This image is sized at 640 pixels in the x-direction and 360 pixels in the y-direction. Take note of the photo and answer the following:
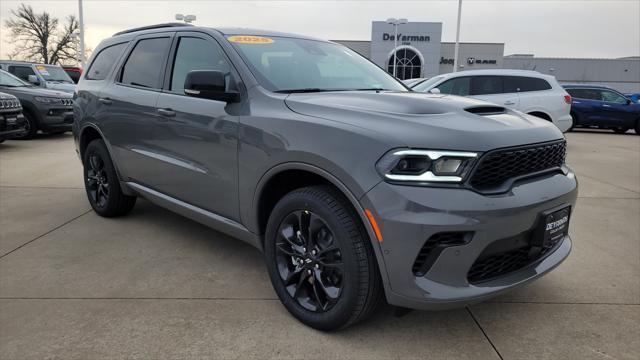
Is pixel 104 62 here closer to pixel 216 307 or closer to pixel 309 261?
pixel 216 307

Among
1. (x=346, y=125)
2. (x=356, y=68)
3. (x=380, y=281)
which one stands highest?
(x=356, y=68)

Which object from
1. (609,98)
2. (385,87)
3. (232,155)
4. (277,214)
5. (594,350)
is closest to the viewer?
(594,350)

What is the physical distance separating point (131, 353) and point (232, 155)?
128 cm

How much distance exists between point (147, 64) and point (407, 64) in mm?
46979

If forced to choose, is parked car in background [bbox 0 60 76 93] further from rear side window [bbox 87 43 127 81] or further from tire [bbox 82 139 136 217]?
tire [bbox 82 139 136 217]

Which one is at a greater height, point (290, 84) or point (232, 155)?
point (290, 84)

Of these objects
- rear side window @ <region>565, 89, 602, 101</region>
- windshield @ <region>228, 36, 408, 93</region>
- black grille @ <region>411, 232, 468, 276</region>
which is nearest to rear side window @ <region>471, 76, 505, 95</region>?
windshield @ <region>228, 36, 408, 93</region>

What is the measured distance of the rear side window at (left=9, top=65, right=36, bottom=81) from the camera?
1378cm

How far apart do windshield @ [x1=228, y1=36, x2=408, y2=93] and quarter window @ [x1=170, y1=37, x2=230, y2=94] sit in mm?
162

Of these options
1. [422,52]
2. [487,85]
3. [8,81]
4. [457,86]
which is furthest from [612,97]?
[422,52]

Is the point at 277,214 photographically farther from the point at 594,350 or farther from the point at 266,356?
the point at 594,350

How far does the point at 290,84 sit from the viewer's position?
311 centimetres

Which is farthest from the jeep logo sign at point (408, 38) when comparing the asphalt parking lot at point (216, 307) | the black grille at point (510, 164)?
the black grille at point (510, 164)

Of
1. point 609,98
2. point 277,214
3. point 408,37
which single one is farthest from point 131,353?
point 408,37
